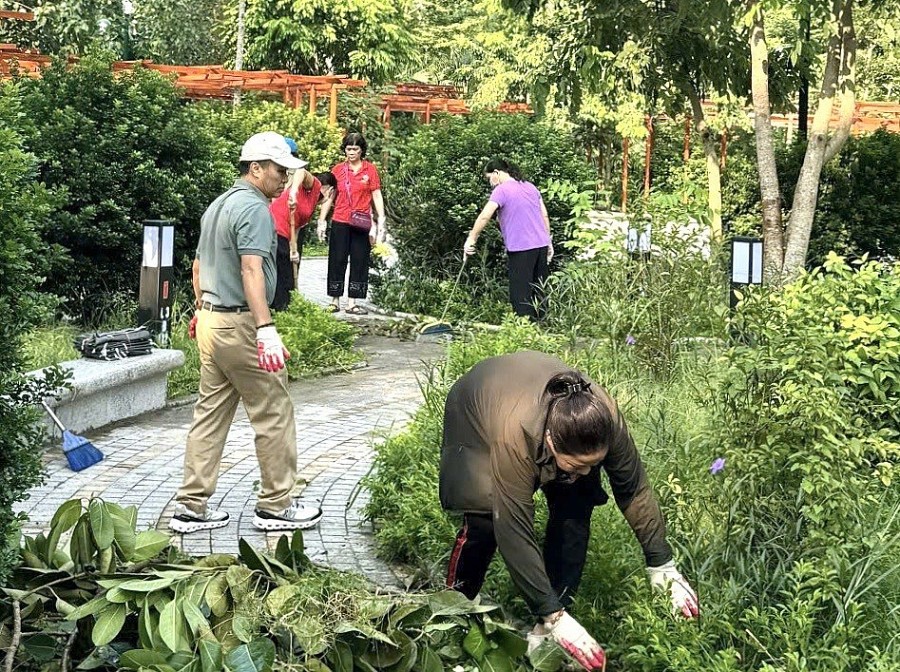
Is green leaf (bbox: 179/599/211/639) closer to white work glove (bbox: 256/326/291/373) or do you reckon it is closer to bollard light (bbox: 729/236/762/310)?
white work glove (bbox: 256/326/291/373)

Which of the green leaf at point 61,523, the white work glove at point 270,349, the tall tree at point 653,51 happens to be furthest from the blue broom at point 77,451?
the tall tree at point 653,51

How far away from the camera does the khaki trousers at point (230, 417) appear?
5844 mm

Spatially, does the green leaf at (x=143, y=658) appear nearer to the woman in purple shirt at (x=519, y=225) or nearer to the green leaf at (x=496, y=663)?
the green leaf at (x=496, y=663)

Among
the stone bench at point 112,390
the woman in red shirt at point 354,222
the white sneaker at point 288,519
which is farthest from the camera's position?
the woman in red shirt at point 354,222

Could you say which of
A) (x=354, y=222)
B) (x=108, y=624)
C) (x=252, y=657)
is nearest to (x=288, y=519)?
(x=108, y=624)

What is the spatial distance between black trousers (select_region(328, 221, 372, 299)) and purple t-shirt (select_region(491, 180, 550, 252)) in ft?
7.53

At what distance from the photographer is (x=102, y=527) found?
14.5 ft

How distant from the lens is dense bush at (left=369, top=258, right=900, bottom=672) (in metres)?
3.88

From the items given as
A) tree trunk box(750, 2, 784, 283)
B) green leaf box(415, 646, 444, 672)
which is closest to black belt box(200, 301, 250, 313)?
green leaf box(415, 646, 444, 672)

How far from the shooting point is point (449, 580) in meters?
4.50

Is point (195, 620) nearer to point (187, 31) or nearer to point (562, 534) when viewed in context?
point (562, 534)

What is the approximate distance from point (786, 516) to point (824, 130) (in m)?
7.27

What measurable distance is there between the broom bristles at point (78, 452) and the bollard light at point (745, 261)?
4187 mm

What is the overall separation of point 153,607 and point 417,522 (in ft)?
4.83
